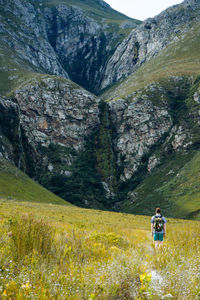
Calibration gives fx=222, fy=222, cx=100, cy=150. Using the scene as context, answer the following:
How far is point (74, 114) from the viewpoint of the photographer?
129250mm

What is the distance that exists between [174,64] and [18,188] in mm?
136494

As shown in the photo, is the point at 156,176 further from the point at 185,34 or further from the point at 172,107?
the point at 185,34

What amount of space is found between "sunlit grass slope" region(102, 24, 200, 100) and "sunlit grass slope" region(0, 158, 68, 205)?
84.4 meters

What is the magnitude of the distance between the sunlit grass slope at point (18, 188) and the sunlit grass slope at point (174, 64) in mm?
84443

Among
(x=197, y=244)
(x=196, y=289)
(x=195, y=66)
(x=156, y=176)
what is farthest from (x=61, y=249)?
(x=195, y=66)

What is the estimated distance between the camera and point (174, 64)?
512ft

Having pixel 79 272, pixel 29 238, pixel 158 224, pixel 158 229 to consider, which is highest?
pixel 29 238

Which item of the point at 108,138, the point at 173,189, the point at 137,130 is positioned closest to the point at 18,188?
the point at 173,189

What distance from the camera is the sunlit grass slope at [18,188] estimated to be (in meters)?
67.0

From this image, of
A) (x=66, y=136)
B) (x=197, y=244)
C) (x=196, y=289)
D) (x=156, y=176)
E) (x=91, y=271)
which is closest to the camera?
(x=196, y=289)

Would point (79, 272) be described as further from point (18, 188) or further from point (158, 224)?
point (18, 188)

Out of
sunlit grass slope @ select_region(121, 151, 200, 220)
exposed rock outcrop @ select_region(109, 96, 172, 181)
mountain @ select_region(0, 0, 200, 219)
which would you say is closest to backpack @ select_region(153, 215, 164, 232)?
sunlit grass slope @ select_region(121, 151, 200, 220)

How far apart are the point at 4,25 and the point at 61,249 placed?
228 m

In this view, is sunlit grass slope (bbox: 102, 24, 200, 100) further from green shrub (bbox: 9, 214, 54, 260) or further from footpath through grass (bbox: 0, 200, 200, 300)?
footpath through grass (bbox: 0, 200, 200, 300)
